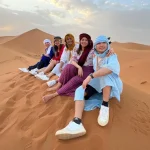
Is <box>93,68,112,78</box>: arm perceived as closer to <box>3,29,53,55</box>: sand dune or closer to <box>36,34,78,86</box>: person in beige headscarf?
<box>36,34,78,86</box>: person in beige headscarf

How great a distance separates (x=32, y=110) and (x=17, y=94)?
1.00m

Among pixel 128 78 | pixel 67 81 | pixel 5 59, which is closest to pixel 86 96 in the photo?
pixel 67 81

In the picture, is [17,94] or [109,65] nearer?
[109,65]

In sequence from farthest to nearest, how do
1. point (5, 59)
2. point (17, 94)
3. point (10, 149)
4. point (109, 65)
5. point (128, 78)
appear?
point (5, 59), point (128, 78), point (17, 94), point (109, 65), point (10, 149)

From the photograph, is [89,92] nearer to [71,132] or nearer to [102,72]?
[102,72]

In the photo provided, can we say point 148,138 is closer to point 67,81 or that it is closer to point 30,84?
point 67,81

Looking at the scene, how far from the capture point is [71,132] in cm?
349

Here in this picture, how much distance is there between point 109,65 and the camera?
4.02m

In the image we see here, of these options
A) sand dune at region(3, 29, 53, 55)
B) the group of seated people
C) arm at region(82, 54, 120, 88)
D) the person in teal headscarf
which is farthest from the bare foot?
sand dune at region(3, 29, 53, 55)

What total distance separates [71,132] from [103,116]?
625mm

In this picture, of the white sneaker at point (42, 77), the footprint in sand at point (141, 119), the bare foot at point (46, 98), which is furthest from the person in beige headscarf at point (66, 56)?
the footprint in sand at point (141, 119)

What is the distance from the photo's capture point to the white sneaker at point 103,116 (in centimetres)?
375

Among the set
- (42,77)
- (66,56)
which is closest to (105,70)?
(66,56)

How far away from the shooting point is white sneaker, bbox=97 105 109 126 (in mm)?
3752
